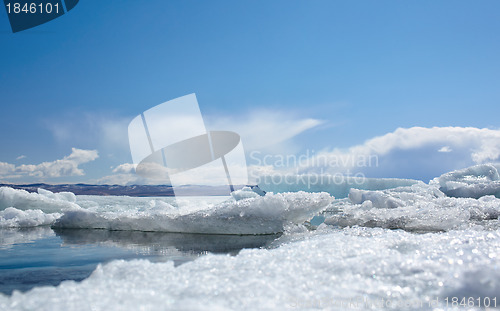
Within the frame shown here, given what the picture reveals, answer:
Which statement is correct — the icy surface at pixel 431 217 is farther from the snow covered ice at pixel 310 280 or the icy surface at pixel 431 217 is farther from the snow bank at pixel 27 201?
the snow bank at pixel 27 201

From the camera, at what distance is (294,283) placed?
5.59 feet

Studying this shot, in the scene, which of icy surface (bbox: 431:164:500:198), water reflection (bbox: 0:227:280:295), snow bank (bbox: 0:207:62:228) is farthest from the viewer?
icy surface (bbox: 431:164:500:198)

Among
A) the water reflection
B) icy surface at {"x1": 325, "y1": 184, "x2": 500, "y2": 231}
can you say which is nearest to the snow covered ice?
the water reflection

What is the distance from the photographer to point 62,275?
2.55 m

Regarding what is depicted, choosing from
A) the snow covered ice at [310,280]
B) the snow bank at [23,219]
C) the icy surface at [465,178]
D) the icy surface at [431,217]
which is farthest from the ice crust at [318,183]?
the snow covered ice at [310,280]

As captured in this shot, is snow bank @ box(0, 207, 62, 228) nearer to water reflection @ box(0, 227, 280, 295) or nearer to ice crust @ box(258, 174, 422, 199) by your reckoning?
water reflection @ box(0, 227, 280, 295)

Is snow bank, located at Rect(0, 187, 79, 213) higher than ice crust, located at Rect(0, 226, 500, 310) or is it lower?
higher

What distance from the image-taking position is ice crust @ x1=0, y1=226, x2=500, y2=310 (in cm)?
147

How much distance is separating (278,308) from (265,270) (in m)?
0.50

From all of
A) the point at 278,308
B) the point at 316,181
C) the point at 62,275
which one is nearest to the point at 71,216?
the point at 62,275

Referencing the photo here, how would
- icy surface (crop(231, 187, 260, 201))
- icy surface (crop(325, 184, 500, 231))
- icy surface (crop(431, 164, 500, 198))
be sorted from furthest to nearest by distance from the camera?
icy surface (crop(231, 187, 260, 201)) < icy surface (crop(431, 164, 500, 198)) < icy surface (crop(325, 184, 500, 231))

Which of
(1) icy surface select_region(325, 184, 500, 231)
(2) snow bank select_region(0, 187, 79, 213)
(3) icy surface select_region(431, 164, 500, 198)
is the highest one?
(2) snow bank select_region(0, 187, 79, 213)

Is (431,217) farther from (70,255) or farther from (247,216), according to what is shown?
(70,255)

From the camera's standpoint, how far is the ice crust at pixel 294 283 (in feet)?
4.83
